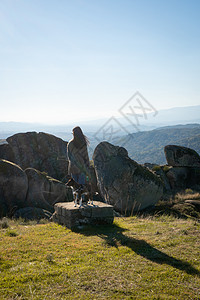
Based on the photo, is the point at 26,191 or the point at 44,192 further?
the point at 44,192

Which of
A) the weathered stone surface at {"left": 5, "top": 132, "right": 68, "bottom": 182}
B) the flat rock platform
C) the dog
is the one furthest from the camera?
the weathered stone surface at {"left": 5, "top": 132, "right": 68, "bottom": 182}

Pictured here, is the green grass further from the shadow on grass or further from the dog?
the dog

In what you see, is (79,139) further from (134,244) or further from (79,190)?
(134,244)

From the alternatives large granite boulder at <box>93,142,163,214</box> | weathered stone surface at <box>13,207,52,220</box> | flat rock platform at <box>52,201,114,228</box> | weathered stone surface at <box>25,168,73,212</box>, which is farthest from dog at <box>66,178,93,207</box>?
weathered stone surface at <box>25,168,73,212</box>

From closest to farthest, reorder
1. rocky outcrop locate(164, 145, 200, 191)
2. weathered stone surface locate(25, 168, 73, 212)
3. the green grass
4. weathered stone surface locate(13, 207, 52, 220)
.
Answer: the green grass
weathered stone surface locate(13, 207, 52, 220)
weathered stone surface locate(25, 168, 73, 212)
rocky outcrop locate(164, 145, 200, 191)

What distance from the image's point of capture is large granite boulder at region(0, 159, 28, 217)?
52.3 ft

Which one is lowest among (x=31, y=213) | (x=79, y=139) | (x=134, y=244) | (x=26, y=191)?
(x=31, y=213)

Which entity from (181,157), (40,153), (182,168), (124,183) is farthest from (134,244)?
(181,157)

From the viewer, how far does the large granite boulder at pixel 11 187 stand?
15.9m

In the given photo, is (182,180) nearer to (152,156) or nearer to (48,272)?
(48,272)

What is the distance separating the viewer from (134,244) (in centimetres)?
685

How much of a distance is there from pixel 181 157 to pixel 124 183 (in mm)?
11934

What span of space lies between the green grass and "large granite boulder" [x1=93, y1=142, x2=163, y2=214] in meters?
5.46

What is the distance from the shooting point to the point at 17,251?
6398 millimetres
